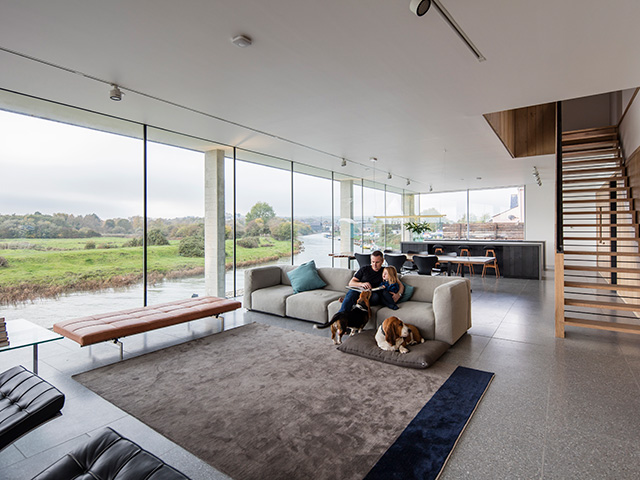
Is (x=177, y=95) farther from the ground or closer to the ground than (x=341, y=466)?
farther from the ground

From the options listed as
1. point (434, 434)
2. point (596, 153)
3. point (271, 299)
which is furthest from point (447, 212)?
point (434, 434)

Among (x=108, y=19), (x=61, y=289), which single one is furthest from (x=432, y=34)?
(x=61, y=289)

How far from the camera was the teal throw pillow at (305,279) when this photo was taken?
5477 mm

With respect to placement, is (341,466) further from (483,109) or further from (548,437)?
(483,109)

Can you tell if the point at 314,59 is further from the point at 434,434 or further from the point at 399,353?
the point at 434,434

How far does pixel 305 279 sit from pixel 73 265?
11.0 ft

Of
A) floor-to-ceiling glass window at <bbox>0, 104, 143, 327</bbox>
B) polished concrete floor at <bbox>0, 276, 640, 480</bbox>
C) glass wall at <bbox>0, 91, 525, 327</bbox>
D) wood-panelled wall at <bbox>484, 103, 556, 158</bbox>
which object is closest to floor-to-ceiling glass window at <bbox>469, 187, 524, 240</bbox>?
wood-panelled wall at <bbox>484, 103, 556, 158</bbox>

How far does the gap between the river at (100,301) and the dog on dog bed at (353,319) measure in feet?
10.4

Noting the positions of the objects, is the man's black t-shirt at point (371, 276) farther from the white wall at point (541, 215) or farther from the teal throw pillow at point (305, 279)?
the white wall at point (541, 215)

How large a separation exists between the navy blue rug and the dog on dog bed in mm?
1286

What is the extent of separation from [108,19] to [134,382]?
9.69 feet

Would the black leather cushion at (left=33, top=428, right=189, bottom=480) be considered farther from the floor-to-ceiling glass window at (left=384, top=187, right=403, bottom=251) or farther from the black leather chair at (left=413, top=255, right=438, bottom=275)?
the floor-to-ceiling glass window at (left=384, top=187, right=403, bottom=251)

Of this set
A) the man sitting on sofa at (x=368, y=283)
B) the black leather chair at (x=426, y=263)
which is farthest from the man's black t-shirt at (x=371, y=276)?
the black leather chair at (x=426, y=263)

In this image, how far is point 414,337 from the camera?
12.6ft
